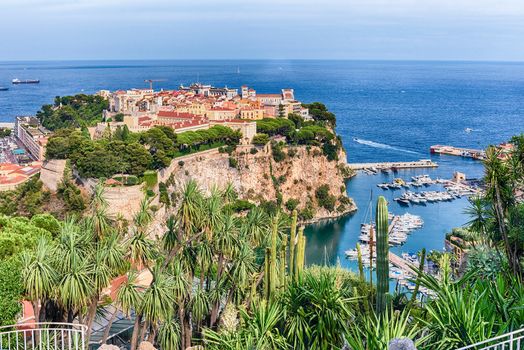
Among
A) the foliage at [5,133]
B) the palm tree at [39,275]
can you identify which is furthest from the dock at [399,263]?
the foliage at [5,133]

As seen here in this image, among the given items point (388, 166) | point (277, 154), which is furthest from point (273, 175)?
point (388, 166)

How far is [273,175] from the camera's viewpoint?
111ft

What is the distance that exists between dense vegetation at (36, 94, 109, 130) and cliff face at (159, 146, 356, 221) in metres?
12.7

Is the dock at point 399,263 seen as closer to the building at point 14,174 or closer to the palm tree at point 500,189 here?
the palm tree at point 500,189

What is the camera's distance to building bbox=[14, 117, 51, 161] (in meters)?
34.8

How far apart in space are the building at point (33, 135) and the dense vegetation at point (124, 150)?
4.64 m

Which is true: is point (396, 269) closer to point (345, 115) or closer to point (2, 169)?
point (2, 169)

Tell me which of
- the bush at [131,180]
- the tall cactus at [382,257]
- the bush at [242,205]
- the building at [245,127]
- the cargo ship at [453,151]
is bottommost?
the cargo ship at [453,151]

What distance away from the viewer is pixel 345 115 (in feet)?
254

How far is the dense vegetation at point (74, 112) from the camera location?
43.0 meters

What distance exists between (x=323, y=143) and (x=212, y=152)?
27.1 ft

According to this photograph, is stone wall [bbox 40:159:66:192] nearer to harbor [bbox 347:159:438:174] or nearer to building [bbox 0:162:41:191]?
building [bbox 0:162:41:191]

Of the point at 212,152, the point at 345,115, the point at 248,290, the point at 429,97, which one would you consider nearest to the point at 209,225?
the point at 248,290

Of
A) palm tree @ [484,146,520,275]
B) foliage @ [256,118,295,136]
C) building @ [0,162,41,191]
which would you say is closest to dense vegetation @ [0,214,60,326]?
palm tree @ [484,146,520,275]
